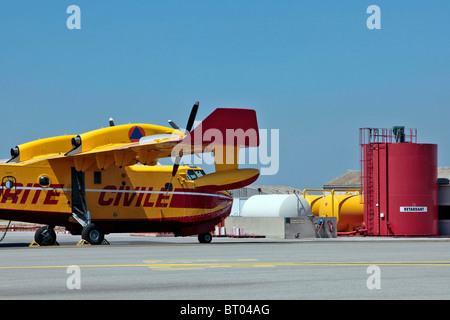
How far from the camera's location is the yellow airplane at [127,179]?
30.9 metres

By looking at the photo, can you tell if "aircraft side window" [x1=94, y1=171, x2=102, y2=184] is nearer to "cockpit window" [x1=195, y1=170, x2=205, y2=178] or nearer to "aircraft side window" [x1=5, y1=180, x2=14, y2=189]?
"aircraft side window" [x1=5, y1=180, x2=14, y2=189]

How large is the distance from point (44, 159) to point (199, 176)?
26.1ft

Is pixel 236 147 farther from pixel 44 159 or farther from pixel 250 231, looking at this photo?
pixel 250 231

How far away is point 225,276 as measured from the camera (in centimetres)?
1698

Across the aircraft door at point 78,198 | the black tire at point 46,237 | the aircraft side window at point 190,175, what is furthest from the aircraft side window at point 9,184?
the aircraft side window at point 190,175

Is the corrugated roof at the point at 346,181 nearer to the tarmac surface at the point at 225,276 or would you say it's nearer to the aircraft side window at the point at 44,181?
the aircraft side window at the point at 44,181

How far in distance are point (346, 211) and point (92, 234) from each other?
27.2 m

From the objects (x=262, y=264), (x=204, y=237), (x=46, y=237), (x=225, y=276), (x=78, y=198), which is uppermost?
(x=78, y=198)

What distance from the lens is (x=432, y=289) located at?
1405 centimetres

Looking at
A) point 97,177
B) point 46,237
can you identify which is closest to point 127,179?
point 97,177

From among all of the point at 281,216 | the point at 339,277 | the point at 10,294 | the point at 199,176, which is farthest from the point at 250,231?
the point at 10,294

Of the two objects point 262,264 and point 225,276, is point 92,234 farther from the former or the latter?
point 225,276

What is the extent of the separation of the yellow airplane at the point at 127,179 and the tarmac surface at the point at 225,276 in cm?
683

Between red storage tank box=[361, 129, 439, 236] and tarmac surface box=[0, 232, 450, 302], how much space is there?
86.7 feet
